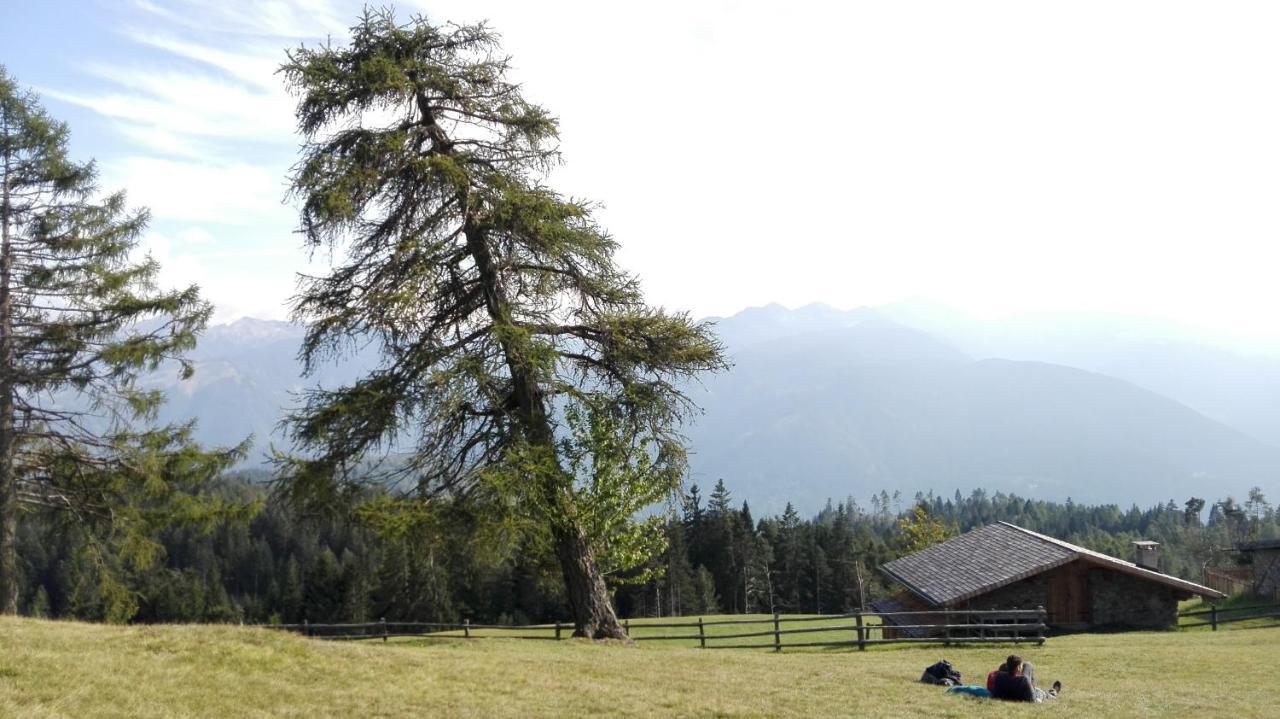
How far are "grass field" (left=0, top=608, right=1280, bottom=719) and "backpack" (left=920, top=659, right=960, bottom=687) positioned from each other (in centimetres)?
42

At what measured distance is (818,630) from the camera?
24.8 meters

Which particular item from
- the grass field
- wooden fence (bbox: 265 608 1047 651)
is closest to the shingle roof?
wooden fence (bbox: 265 608 1047 651)

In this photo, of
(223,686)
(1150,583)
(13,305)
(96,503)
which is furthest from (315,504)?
(1150,583)

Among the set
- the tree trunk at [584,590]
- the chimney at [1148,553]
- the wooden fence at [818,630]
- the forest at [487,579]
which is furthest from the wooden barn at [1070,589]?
the chimney at [1148,553]

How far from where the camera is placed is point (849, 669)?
1784 centimetres

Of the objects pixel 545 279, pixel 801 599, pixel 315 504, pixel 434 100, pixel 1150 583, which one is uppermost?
pixel 434 100

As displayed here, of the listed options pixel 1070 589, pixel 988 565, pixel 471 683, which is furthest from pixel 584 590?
pixel 1070 589

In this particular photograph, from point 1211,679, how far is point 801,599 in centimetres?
7034

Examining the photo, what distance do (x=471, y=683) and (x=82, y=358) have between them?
16.2 m

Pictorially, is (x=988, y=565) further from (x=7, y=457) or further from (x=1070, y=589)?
(x=7, y=457)

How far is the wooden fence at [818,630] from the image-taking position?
82.5ft

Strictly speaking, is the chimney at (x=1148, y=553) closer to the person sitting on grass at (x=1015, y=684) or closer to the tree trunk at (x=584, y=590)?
the tree trunk at (x=584, y=590)

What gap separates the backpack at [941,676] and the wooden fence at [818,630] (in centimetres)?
842

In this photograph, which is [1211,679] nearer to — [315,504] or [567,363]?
[567,363]
